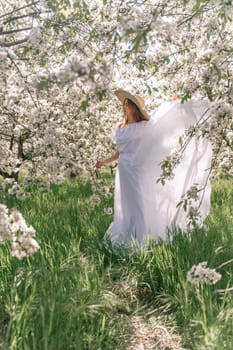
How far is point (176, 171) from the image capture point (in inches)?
182

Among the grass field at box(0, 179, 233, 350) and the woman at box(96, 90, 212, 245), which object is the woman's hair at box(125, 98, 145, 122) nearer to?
the woman at box(96, 90, 212, 245)

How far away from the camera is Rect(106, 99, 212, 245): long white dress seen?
4.57 m

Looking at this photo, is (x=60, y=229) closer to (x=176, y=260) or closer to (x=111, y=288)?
(x=111, y=288)

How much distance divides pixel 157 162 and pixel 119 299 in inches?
69.9

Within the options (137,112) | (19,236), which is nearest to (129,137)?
(137,112)

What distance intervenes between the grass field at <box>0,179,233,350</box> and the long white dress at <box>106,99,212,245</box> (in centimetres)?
49

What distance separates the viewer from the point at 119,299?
130 inches

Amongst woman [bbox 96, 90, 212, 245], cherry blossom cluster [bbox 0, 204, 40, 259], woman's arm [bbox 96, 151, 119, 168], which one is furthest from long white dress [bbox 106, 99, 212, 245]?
cherry blossom cluster [bbox 0, 204, 40, 259]

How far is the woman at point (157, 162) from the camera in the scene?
457cm

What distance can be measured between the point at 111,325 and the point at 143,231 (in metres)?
1.95

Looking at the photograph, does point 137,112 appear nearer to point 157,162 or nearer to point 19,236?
point 157,162

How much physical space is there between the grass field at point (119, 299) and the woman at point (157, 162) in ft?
1.65

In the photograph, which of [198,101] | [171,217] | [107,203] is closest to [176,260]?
[171,217]

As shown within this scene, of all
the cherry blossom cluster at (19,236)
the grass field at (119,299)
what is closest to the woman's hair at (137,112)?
the grass field at (119,299)
